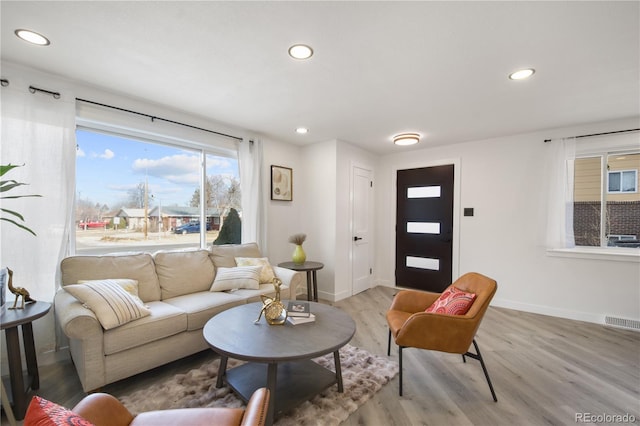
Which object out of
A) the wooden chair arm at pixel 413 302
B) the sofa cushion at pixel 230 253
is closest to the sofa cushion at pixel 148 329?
the sofa cushion at pixel 230 253

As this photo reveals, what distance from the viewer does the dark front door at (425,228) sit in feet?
13.9

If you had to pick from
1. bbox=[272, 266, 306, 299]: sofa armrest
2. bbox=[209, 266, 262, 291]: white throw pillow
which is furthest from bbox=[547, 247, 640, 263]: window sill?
bbox=[209, 266, 262, 291]: white throw pillow

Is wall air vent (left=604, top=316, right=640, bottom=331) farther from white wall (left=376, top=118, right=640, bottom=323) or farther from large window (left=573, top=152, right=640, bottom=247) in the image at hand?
large window (left=573, top=152, right=640, bottom=247)

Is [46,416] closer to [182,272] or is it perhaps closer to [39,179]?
[182,272]

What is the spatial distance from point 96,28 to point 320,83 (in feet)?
4.98

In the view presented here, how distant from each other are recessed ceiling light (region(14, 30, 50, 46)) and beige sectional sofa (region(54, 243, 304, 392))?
→ 158cm

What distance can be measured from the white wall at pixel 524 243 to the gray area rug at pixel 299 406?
8.37ft

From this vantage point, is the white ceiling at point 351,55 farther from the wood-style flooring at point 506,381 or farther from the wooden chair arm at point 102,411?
the wood-style flooring at point 506,381

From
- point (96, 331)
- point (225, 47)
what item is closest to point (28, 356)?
point (96, 331)

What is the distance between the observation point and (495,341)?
2750 mm

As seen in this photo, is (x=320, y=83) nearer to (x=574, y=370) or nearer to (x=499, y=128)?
(x=499, y=128)

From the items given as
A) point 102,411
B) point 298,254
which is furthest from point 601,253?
point 102,411

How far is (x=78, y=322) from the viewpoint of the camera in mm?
1718

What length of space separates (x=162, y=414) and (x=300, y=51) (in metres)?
2.14
